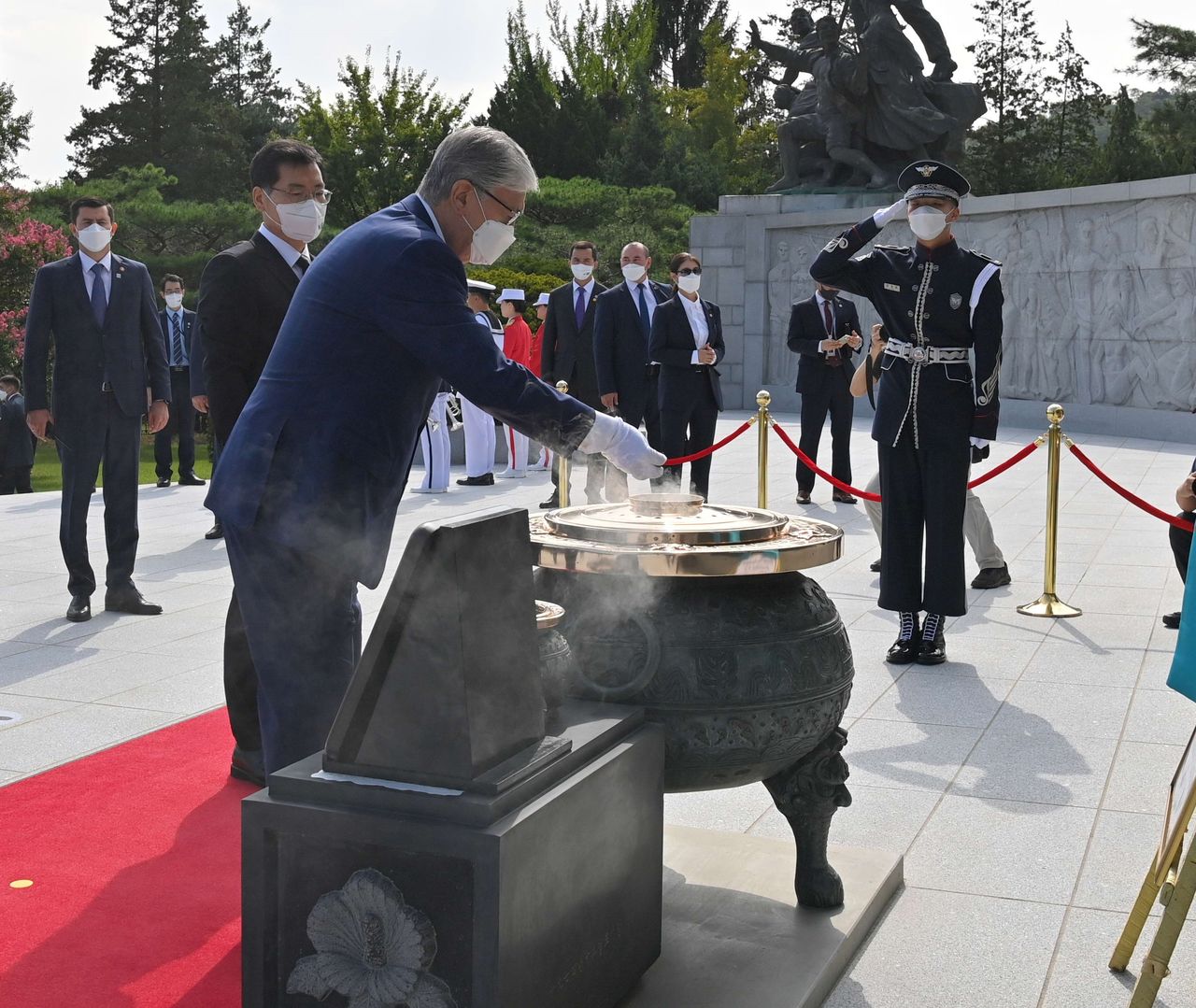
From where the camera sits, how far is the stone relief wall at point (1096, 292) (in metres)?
16.3

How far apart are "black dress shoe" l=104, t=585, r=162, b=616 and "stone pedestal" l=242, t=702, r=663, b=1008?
4.90 meters

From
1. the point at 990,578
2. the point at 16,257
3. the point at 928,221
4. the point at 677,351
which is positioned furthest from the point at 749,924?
the point at 16,257

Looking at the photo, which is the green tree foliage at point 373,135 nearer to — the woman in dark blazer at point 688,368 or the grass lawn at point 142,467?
the grass lawn at point 142,467

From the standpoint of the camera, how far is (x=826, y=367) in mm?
11820

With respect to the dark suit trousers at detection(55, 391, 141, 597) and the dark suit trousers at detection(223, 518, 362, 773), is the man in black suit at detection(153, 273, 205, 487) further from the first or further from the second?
the dark suit trousers at detection(223, 518, 362, 773)

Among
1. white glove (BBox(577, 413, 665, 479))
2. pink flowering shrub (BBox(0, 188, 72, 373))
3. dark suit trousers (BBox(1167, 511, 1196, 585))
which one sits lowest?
dark suit trousers (BBox(1167, 511, 1196, 585))

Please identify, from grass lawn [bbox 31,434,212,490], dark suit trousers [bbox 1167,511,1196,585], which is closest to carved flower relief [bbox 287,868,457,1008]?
dark suit trousers [bbox 1167,511,1196,585]

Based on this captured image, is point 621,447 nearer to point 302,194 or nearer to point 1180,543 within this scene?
point 302,194

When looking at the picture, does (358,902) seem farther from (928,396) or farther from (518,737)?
(928,396)

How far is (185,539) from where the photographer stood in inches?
385

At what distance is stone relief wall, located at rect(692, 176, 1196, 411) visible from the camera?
53.6ft

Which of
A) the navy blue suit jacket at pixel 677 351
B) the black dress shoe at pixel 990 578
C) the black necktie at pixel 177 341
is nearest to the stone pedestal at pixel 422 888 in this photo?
the black dress shoe at pixel 990 578

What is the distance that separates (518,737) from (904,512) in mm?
3793

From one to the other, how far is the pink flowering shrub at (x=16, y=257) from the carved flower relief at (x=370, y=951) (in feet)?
71.2
